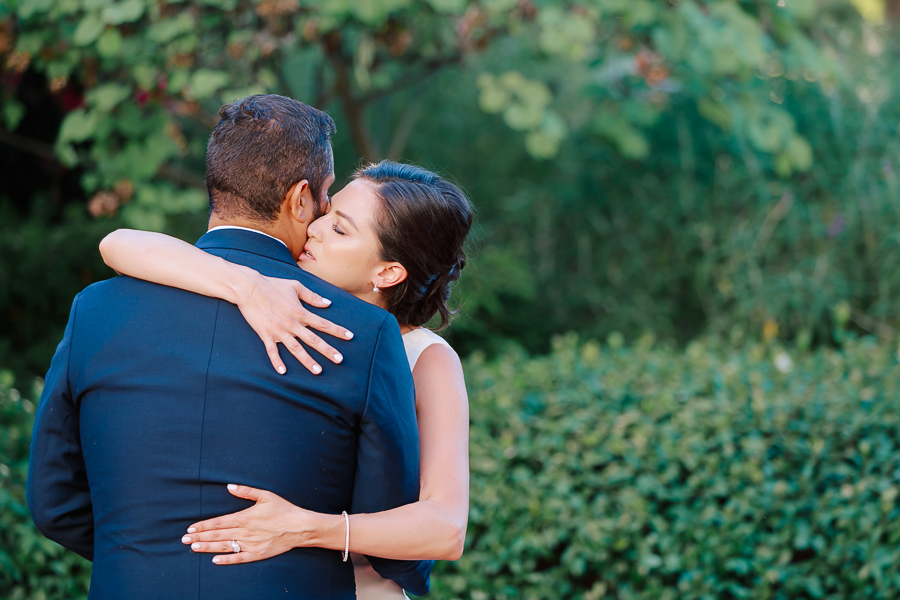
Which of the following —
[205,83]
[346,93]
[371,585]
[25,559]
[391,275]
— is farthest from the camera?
[346,93]

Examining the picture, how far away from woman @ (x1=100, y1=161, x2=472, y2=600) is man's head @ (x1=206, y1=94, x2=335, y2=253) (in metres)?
0.14

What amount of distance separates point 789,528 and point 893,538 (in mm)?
357

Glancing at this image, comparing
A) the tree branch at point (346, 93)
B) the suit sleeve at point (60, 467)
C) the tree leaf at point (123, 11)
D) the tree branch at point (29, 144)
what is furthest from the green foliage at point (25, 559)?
the tree branch at point (29, 144)

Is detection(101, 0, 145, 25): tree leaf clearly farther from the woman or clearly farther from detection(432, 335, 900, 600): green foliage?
detection(432, 335, 900, 600): green foliage

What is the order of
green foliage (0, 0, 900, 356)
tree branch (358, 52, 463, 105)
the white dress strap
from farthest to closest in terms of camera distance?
1. tree branch (358, 52, 463, 105)
2. green foliage (0, 0, 900, 356)
3. the white dress strap

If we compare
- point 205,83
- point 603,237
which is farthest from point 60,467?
point 603,237

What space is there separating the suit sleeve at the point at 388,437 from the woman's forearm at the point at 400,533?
0.12 ft

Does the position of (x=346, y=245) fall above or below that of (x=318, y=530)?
above

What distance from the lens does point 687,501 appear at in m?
3.22

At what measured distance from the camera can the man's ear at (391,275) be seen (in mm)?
1983

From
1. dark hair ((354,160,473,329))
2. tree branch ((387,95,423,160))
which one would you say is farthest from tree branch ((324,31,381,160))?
dark hair ((354,160,473,329))

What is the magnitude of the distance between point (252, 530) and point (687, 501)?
7.22 ft

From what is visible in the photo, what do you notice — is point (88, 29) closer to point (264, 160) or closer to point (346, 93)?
point (346, 93)

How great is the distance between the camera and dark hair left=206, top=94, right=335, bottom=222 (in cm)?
163
